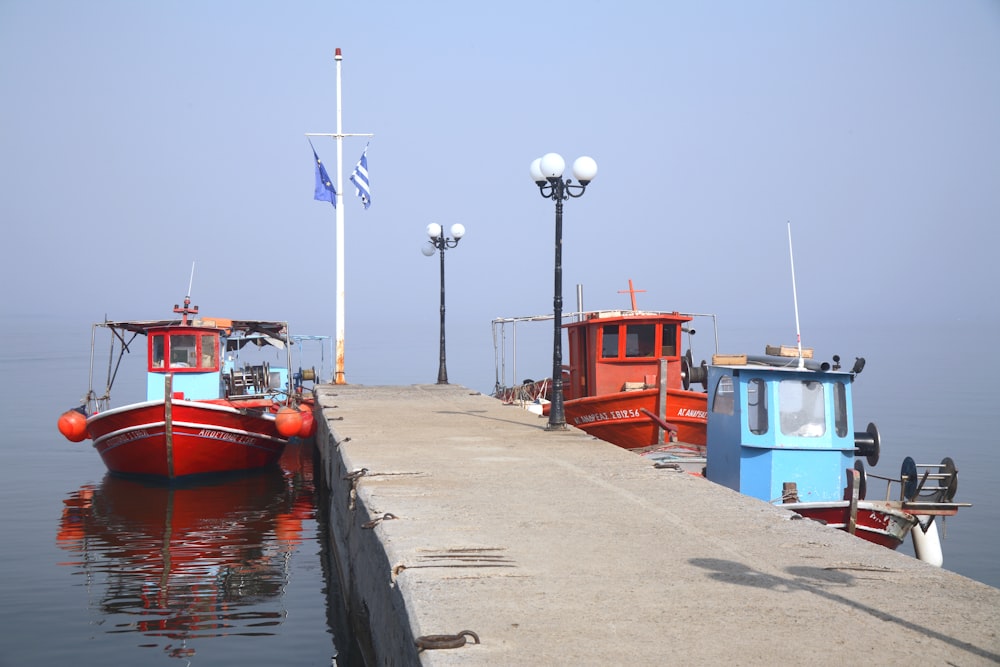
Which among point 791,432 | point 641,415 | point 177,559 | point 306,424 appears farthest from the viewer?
point 306,424

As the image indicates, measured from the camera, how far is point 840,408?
41.0 ft

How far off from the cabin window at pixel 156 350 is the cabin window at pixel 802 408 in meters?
15.8

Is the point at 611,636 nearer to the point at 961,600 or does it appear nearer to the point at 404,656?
the point at 404,656

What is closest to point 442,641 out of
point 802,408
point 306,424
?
Answer: point 802,408

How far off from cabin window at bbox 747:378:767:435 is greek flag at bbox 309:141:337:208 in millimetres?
18769

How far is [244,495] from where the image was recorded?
20.2 metres

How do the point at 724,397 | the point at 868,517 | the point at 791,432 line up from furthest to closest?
the point at 724,397, the point at 791,432, the point at 868,517

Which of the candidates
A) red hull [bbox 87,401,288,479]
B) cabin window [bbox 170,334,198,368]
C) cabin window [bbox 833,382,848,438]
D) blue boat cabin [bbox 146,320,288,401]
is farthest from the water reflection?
cabin window [bbox 833,382,848,438]

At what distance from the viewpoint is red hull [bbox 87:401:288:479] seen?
20.4 metres

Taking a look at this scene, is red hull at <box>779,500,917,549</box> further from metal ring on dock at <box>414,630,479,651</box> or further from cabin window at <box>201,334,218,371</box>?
cabin window at <box>201,334,218,371</box>

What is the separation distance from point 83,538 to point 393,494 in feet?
28.6

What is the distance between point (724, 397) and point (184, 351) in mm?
14573

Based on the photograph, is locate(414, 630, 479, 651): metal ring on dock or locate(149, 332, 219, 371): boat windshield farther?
locate(149, 332, 219, 371): boat windshield

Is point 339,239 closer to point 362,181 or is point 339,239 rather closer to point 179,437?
point 362,181
